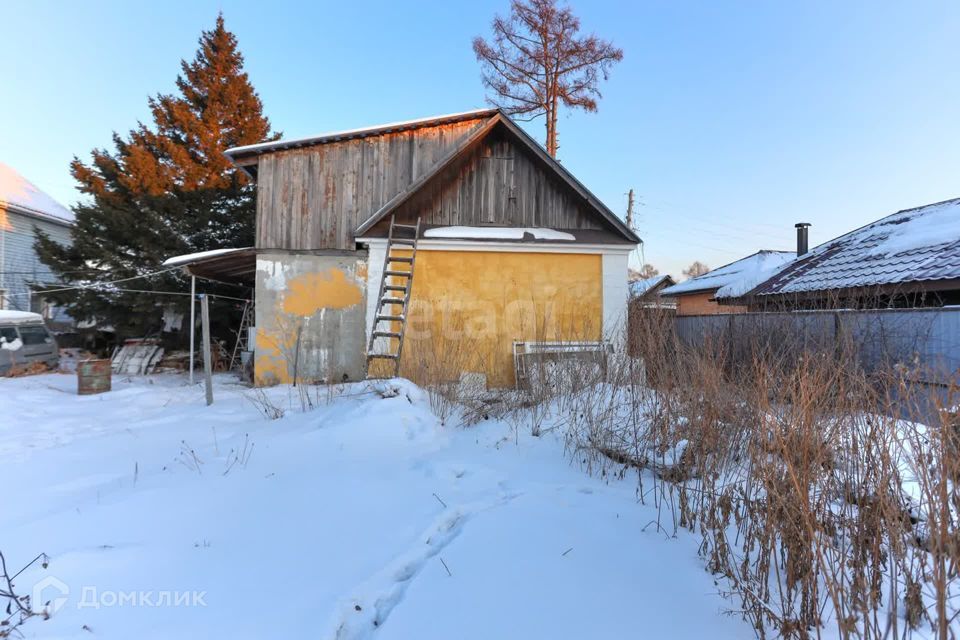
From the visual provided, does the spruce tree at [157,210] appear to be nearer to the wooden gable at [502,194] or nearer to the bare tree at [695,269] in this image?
the wooden gable at [502,194]

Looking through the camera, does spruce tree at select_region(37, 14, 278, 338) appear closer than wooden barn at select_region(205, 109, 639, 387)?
No

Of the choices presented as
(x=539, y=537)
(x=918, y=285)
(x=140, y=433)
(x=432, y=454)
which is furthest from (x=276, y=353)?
(x=918, y=285)

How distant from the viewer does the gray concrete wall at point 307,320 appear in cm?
862

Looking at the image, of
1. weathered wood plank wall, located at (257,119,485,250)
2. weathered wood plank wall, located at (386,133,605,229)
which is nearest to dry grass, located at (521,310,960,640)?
weathered wood plank wall, located at (386,133,605,229)

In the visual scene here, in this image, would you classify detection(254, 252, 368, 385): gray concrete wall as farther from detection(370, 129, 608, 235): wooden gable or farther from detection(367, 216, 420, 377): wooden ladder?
detection(370, 129, 608, 235): wooden gable

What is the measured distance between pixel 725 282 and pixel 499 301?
16513 mm

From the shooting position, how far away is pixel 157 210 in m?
13.8

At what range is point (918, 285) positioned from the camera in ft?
23.6

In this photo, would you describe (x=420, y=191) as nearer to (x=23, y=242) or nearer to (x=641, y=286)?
(x=23, y=242)

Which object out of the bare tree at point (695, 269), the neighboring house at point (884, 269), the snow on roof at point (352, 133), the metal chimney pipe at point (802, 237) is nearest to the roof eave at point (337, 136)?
the snow on roof at point (352, 133)

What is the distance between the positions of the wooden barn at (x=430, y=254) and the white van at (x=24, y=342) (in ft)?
23.4

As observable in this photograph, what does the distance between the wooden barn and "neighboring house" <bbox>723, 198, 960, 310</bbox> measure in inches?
147

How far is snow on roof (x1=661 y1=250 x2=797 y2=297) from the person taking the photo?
1790 centimetres

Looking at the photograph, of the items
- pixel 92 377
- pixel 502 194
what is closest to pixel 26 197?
pixel 92 377
